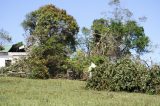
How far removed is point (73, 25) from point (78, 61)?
47.5 feet

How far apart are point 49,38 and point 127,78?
24.2 metres

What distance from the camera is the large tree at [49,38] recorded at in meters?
39.4

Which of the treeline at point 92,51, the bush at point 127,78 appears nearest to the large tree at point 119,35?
the treeline at point 92,51

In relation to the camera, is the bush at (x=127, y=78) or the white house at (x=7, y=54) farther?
the white house at (x=7, y=54)

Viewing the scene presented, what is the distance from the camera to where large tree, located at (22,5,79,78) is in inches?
1551

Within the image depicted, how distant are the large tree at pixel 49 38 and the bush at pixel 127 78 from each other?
12.3 m

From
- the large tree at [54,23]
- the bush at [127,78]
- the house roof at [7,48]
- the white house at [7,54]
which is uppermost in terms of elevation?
the large tree at [54,23]

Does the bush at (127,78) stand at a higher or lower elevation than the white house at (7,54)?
lower

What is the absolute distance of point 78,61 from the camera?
4294 centimetres

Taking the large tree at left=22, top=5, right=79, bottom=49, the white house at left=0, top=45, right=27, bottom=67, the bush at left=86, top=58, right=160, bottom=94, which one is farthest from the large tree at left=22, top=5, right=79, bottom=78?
the bush at left=86, top=58, right=160, bottom=94

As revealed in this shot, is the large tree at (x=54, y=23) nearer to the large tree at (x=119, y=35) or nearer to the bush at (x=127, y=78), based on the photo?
the large tree at (x=119, y=35)

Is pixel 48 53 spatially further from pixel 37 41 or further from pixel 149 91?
pixel 149 91

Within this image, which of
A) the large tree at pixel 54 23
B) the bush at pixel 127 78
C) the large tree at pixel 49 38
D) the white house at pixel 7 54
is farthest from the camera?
the white house at pixel 7 54

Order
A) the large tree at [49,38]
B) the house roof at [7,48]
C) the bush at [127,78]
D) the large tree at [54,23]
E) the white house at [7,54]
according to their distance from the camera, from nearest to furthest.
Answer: the bush at [127,78] < the large tree at [49,38] < the large tree at [54,23] < the white house at [7,54] < the house roof at [7,48]
